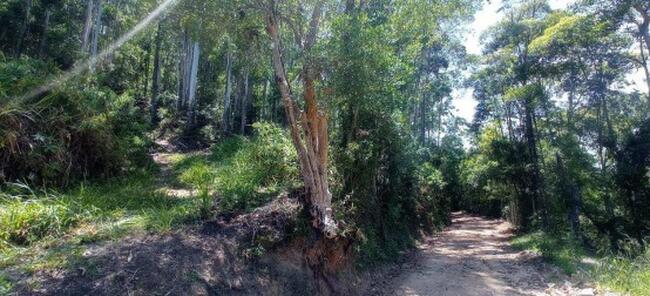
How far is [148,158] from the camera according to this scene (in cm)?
1038

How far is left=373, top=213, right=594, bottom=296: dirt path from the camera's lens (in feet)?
27.7

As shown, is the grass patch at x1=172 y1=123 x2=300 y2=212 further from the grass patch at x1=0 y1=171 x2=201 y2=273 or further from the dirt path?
the dirt path

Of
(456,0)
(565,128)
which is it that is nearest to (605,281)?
(456,0)

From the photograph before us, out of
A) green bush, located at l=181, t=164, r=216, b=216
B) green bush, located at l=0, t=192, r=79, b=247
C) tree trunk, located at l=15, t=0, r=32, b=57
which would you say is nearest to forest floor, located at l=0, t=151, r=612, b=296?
green bush, located at l=181, t=164, r=216, b=216

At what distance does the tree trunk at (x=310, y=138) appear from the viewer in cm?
673

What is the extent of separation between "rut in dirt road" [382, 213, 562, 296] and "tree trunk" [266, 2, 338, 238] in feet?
8.26

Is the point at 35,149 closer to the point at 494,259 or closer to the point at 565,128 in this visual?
the point at 494,259

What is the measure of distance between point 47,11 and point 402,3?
1779 centimetres

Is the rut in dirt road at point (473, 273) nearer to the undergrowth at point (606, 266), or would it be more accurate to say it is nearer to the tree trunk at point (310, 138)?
the undergrowth at point (606, 266)

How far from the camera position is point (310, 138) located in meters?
7.02

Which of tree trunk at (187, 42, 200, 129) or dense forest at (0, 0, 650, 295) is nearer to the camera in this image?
dense forest at (0, 0, 650, 295)

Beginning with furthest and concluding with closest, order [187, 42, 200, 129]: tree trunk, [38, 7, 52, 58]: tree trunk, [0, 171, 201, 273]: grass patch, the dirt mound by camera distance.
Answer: [187, 42, 200, 129]: tree trunk
[38, 7, 52, 58]: tree trunk
[0, 171, 201, 273]: grass patch
the dirt mound

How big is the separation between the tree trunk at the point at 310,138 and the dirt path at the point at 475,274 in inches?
96.3

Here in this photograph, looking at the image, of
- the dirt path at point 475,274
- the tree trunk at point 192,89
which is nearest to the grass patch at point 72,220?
the dirt path at point 475,274
